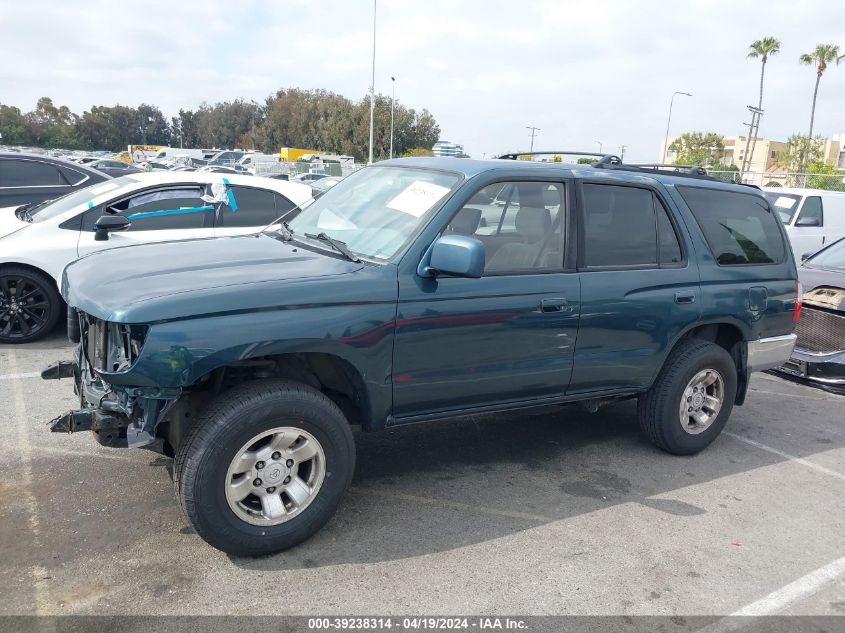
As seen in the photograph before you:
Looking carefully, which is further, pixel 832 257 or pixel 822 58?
pixel 822 58

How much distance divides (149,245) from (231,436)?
1.58m

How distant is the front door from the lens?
3.66 m

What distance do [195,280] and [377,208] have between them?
1.26 metres

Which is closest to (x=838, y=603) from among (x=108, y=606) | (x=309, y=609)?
(x=309, y=609)

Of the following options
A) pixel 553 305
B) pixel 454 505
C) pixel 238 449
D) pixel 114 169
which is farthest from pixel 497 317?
pixel 114 169

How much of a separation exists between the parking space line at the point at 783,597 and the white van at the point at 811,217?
1009cm

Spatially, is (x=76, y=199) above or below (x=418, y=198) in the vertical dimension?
below

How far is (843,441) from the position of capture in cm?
559

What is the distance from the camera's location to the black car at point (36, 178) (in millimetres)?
8844

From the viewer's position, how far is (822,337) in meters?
6.83

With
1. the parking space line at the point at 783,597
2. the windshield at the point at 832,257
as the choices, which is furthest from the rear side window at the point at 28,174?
the windshield at the point at 832,257

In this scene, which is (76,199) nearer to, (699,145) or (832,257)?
(832,257)

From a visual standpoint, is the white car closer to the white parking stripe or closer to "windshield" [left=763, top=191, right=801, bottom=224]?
the white parking stripe

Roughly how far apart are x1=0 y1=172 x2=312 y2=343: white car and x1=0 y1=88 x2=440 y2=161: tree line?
42255 mm
